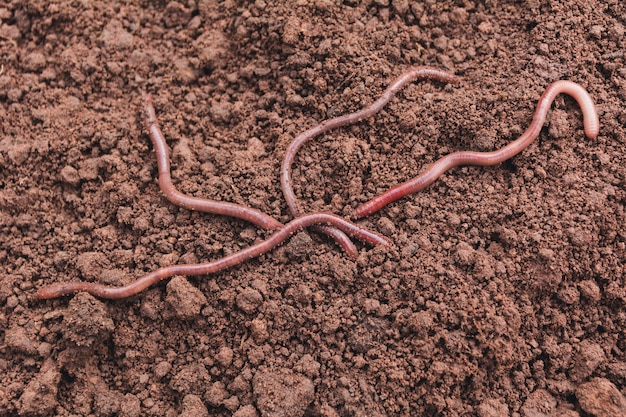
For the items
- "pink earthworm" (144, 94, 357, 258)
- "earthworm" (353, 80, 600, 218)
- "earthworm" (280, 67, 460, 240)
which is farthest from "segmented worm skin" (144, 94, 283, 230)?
"earthworm" (353, 80, 600, 218)

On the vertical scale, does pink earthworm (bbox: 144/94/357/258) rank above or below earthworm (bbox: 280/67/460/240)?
below

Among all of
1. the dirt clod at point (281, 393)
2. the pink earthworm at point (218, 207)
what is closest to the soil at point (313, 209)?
the dirt clod at point (281, 393)

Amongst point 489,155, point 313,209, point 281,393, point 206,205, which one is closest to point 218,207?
point 206,205

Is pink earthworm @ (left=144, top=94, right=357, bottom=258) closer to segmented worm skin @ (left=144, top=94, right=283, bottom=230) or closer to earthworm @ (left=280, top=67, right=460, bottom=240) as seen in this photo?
segmented worm skin @ (left=144, top=94, right=283, bottom=230)

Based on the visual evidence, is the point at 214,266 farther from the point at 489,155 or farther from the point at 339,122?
the point at 489,155

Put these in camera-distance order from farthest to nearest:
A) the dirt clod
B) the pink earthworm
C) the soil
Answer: the pink earthworm
the soil
the dirt clod

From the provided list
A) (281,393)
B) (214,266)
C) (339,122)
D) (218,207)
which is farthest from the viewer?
(339,122)

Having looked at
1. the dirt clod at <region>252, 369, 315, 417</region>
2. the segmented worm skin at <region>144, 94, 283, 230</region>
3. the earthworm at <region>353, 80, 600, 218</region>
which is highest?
the earthworm at <region>353, 80, 600, 218</region>
